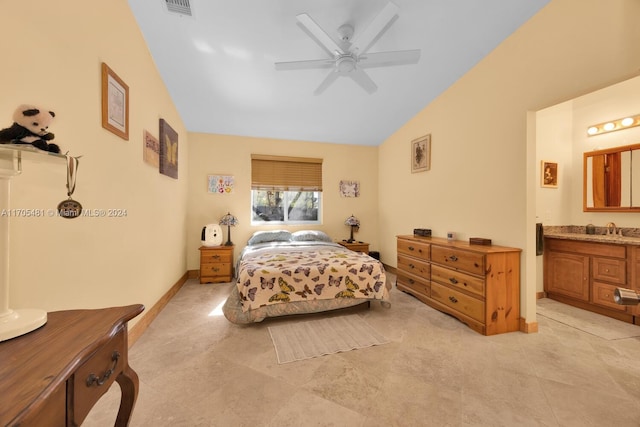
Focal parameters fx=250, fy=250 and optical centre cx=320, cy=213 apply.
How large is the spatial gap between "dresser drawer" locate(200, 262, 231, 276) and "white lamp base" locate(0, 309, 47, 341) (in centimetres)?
321

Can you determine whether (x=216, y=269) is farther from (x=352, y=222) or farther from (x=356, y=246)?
(x=352, y=222)

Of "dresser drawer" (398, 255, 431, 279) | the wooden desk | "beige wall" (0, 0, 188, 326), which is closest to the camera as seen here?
the wooden desk

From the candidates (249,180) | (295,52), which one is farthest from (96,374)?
(249,180)

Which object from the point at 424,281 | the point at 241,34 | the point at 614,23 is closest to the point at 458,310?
the point at 424,281

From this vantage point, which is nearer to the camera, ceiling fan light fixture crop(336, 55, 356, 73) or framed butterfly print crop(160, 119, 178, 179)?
ceiling fan light fixture crop(336, 55, 356, 73)

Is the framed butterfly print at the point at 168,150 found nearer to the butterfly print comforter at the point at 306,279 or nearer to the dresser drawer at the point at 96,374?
the butterfly print comforter at the point at 306,279

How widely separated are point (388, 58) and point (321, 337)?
101 inches

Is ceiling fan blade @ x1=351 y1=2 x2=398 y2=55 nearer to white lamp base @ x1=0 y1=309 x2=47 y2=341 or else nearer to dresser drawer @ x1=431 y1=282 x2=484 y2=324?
white lamp base @ x1=0 y1=309 x2=47 y2=341

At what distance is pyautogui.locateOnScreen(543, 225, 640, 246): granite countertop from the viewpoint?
259 cm

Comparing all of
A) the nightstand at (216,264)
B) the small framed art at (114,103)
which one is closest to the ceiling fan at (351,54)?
the small framed art at (114,103)

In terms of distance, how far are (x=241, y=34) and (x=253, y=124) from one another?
1.77 m

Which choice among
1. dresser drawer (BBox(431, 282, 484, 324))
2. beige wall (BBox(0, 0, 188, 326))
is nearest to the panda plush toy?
beige wall (BBox(0, 0, 188, 326))

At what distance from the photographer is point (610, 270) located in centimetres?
265

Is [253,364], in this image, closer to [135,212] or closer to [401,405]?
[401,405]
